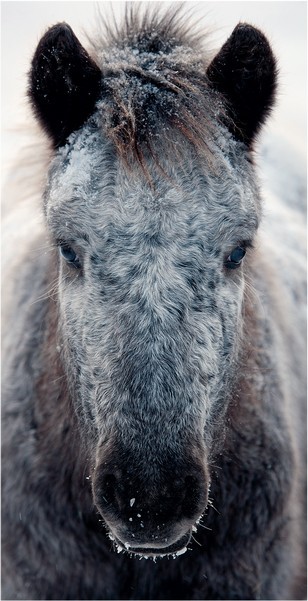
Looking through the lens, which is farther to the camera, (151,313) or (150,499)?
(151,313)

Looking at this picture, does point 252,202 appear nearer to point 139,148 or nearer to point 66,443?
point 139,148

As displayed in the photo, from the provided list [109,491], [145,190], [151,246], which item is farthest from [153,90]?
[109,491]

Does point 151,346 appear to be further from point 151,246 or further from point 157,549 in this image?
point 157,549

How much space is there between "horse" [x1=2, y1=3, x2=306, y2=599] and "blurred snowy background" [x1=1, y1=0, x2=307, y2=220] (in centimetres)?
41

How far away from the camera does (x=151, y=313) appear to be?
1761 mm

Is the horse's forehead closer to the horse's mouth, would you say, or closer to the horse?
the horse

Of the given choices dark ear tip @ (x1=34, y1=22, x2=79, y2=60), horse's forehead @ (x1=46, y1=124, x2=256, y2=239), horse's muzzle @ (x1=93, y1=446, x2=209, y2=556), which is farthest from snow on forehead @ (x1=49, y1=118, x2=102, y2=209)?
horse's muzzle @ (x1=93, y1=446, x2=209, y2=556)

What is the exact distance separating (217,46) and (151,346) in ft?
4.91

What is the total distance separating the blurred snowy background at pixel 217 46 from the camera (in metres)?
3.01

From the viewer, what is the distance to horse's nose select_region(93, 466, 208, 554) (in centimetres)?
166

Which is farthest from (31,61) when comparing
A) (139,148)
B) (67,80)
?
(139,148)

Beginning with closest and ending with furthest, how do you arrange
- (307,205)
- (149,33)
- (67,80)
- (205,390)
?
(205,390), (67,80), (149,33), (307,205)

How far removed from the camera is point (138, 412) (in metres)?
1.71

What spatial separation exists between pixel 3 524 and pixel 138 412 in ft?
4.17
